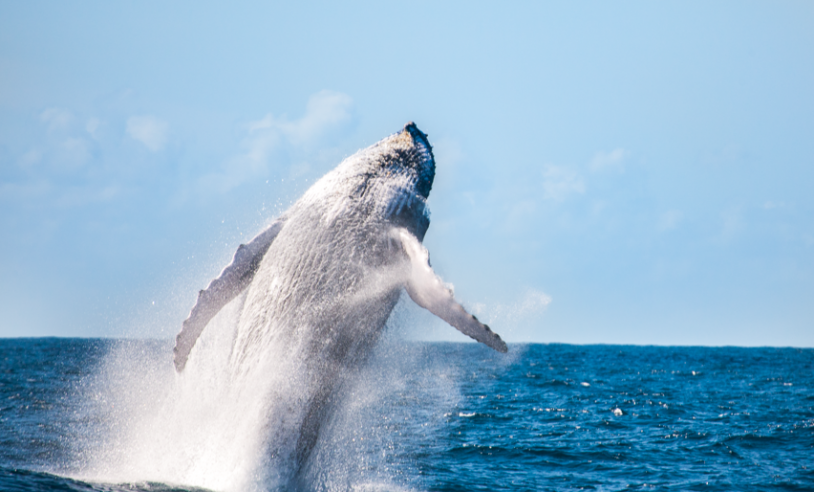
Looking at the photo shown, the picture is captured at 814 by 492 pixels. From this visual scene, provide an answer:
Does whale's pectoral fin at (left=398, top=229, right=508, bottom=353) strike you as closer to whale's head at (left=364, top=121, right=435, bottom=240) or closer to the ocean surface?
whale's head at (left=364, top=121, right=435, bottom=240)

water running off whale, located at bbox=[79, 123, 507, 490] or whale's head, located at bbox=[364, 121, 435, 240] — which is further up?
whale's head, located at bbox=[364, 121, 435, 240]

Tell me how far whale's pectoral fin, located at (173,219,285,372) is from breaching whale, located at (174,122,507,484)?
0.04 ft

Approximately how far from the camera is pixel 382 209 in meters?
7.87

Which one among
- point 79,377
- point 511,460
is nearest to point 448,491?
point 511,460

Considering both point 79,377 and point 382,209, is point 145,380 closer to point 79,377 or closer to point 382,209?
point 79,377

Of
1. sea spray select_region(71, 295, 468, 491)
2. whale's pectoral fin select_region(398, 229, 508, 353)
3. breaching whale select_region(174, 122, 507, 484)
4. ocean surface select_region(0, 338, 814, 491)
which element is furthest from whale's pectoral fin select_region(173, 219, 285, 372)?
whale's pectoral fin select_region(398, 229, 508, 353)

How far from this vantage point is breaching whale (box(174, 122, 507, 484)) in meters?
7.08

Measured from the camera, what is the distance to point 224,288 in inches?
303

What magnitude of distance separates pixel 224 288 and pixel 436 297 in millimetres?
2596

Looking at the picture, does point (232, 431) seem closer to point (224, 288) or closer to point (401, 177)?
point (224, 288)

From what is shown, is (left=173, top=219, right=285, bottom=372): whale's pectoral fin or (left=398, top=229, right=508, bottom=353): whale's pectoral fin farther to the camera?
(left=173, top=219, right=285, bottom=372): whale's pectoral fin

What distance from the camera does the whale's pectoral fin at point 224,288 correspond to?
7527 millimetres

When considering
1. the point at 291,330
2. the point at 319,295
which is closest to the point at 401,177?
the point at 319,295

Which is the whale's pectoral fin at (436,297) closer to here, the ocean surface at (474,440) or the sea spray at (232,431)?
the sea spray at (232,431)
